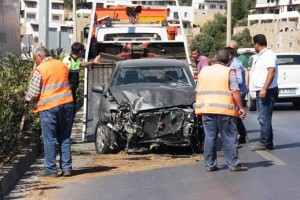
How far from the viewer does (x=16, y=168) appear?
38.5 ft

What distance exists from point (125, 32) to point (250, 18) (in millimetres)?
120690

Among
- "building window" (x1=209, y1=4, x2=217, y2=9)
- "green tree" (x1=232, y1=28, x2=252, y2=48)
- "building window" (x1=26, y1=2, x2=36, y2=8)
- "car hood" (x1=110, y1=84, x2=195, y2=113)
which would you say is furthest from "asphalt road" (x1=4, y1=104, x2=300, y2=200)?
"building window" (x1=209, y1=4, x2=217, y2=9)

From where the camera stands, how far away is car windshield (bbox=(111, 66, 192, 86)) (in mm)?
15066

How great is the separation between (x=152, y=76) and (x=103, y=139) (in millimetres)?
1756

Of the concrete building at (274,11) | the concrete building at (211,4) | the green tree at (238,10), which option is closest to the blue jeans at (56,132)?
the green tree at (238,10)

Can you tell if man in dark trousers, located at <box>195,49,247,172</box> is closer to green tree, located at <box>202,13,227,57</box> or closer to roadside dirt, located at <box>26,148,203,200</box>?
roadside dirt, located at <box>26,148,203,200</box>

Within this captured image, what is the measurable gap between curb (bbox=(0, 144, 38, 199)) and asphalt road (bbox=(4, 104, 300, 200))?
0.61 meters

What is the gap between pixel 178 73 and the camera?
15414 mm

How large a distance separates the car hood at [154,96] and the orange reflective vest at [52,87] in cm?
209

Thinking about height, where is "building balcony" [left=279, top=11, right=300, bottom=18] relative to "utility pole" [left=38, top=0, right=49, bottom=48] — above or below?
below

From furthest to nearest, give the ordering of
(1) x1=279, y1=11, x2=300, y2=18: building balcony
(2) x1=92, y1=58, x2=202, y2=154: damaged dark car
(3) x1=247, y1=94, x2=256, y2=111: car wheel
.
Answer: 1. (1) x1=279, y1=11, x2=300, y2=18: building balcony
2. (3) x1=247, y1=94, x2=256, y2=111: car wheel
3. (2) x1=92, y1=58, x2=202, y2=154: damaged dark car

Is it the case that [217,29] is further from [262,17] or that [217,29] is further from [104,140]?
[104,140]

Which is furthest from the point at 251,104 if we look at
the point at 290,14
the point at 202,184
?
the point at 290,14

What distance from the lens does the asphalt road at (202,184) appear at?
32.9 feet
